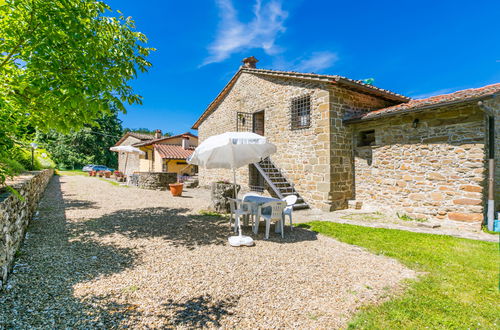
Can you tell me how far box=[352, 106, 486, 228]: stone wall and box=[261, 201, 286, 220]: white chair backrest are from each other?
493cm

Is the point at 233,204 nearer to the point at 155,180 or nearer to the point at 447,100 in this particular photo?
the point at 447,100

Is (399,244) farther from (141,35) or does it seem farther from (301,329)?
(141,35)

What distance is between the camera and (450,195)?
7.12 m

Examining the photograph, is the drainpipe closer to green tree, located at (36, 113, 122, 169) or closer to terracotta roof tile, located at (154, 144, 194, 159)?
terracotta roof tile, located at (154, 144, 194, 159)

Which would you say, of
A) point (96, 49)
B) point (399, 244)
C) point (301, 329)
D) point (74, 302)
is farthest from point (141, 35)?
point (399, 244)

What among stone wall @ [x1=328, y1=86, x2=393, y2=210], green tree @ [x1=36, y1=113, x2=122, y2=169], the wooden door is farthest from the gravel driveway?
green tree @ [x1=36, y1=113, x2=122, y2=169]

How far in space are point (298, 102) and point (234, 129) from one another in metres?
4.58

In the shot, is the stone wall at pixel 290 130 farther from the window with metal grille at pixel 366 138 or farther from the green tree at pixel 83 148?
the green tree at pixel 83 148

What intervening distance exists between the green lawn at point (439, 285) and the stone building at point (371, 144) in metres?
2.24

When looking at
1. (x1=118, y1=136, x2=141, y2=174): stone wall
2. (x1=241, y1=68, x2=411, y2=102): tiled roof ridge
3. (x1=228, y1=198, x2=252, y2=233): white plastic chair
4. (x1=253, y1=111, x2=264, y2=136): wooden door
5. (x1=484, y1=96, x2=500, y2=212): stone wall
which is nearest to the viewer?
(x1=228, y1=198, x2=252, y2=233): white plastic chair

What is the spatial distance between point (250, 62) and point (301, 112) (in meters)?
5.42

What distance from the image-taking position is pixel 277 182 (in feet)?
35.6

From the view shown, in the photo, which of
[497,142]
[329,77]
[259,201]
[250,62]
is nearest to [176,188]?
[259,201]

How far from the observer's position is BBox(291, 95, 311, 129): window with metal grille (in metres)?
10.2
